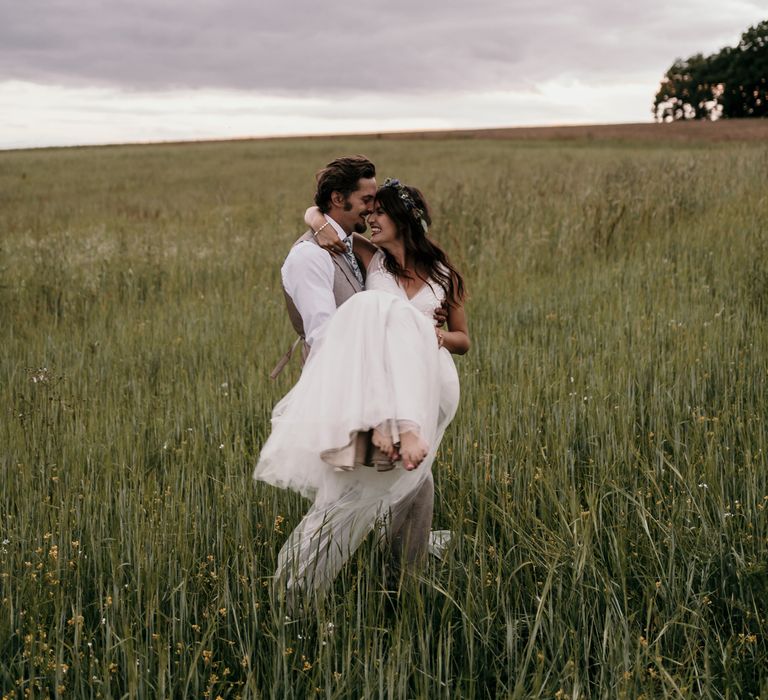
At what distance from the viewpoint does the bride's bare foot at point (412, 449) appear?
2.28 meters

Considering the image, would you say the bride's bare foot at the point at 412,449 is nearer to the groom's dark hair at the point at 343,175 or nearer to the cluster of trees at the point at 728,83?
the groom's dark hair at the point at 343,175

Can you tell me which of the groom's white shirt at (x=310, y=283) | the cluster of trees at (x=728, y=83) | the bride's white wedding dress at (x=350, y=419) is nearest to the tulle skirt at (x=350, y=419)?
the bride's white wedding dress at (x=350, y=419)

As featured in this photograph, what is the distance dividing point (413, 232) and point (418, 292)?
24 centimetres

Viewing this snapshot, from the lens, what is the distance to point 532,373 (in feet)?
15.4

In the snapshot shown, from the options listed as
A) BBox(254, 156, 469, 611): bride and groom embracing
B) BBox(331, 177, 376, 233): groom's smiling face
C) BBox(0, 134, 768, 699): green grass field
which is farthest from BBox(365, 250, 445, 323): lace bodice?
BBox(0, 134, 768, 699): green grass field

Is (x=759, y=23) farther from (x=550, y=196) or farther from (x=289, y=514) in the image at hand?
(x=289, y=514)

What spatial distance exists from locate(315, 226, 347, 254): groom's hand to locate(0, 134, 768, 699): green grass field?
111 centimetres

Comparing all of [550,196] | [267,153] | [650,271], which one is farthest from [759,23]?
[650,271]

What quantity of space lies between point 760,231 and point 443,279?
616 cm

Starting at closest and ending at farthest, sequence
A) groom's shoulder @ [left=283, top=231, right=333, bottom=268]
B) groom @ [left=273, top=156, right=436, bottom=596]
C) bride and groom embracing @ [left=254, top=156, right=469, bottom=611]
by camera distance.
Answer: bride and groom embracing @ [left=254, top=156, right=469, bottom=611]
groom @ [left=273, top=156, right=436, bottom=596]
groom's shoulder @ [left=283, top=231, right=333, bottom=268]

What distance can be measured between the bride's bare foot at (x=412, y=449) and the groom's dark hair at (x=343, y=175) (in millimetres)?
1213

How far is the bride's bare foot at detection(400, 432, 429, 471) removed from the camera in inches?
89.7

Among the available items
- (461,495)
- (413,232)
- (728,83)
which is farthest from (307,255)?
(728,83)

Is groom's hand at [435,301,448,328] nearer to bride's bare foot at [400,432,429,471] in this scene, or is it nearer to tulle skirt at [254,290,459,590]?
tulle skirt at [254,290,459,590]
